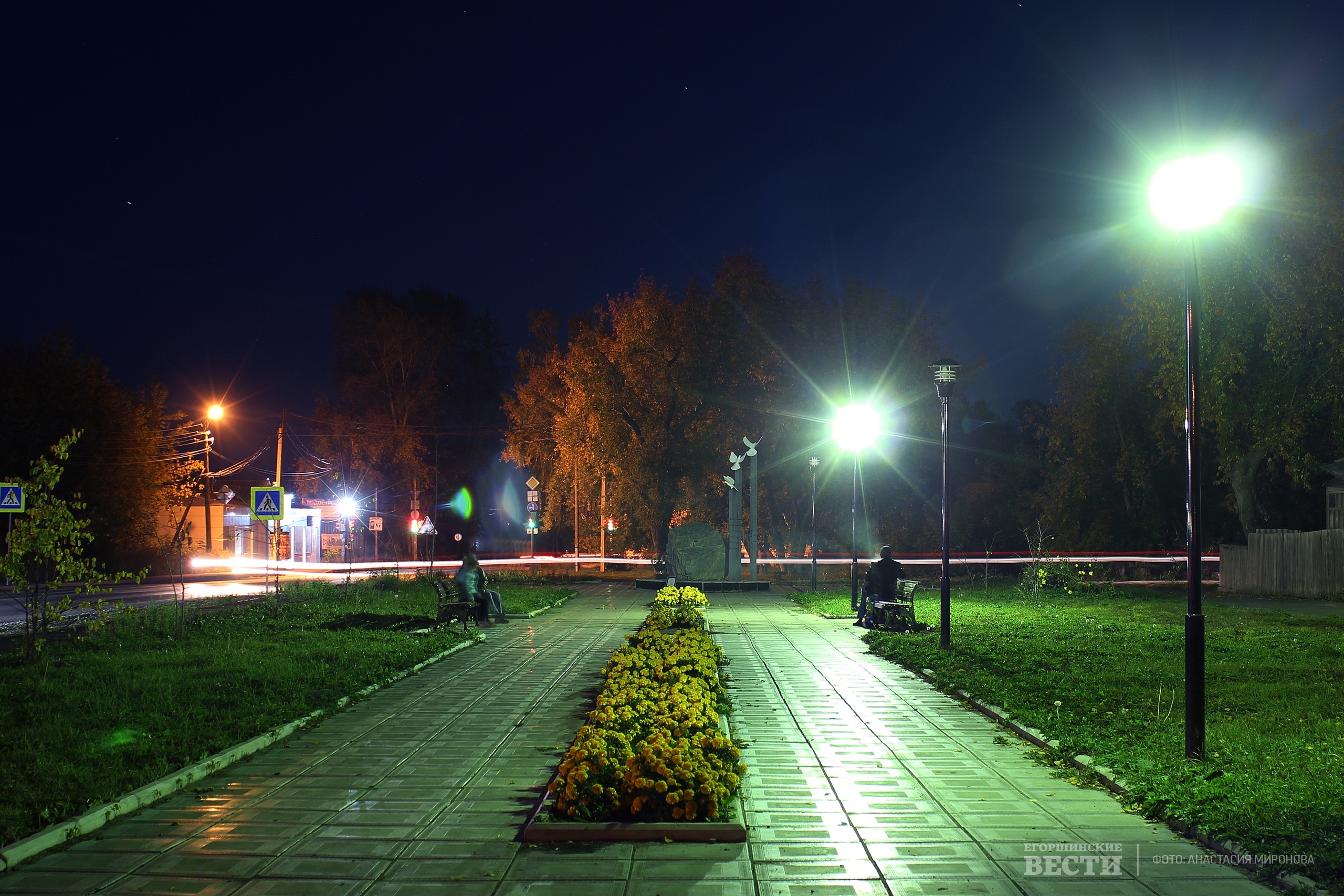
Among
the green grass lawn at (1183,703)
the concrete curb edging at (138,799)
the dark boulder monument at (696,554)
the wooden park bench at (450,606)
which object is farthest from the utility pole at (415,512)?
the concrete curb edging at (138,799)

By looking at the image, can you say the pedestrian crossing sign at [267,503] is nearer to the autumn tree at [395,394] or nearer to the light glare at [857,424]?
the light glare at [857,424]

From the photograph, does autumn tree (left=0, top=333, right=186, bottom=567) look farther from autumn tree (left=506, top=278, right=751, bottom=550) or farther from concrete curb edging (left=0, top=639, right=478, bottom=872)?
concrete curb edging (left=0, top=639, right=478, bottom=872)

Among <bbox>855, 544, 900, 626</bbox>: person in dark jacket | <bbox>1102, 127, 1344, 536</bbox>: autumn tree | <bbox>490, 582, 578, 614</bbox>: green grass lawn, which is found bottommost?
<bbox>490, 582, 578, 614</bbox>: green grass lawn

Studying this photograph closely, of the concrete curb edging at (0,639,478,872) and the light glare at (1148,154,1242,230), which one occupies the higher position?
the light glare at (1148,154,1242,230)

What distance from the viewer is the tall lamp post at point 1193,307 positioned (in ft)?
23.3

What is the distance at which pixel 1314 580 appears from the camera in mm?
25094

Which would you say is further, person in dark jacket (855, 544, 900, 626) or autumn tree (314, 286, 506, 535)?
autumn tree (314, 286, 506, 535)

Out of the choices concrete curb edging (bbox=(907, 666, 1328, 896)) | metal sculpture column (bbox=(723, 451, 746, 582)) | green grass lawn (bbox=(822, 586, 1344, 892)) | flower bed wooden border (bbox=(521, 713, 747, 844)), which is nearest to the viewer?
concrete curb edging (bbox=(907, 666, 1328, 896))

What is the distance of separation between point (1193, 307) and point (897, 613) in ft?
33.5

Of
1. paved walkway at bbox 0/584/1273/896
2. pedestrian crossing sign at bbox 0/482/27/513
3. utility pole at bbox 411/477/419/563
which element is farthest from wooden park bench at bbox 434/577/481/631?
utility pole at bbox 411/477/419/563

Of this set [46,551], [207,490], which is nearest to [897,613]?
[46,551]

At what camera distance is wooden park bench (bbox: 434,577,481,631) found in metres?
16.7

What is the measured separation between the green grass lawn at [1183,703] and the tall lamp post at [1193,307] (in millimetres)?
464

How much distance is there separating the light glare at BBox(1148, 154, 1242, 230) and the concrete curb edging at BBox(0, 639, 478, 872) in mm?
8384
